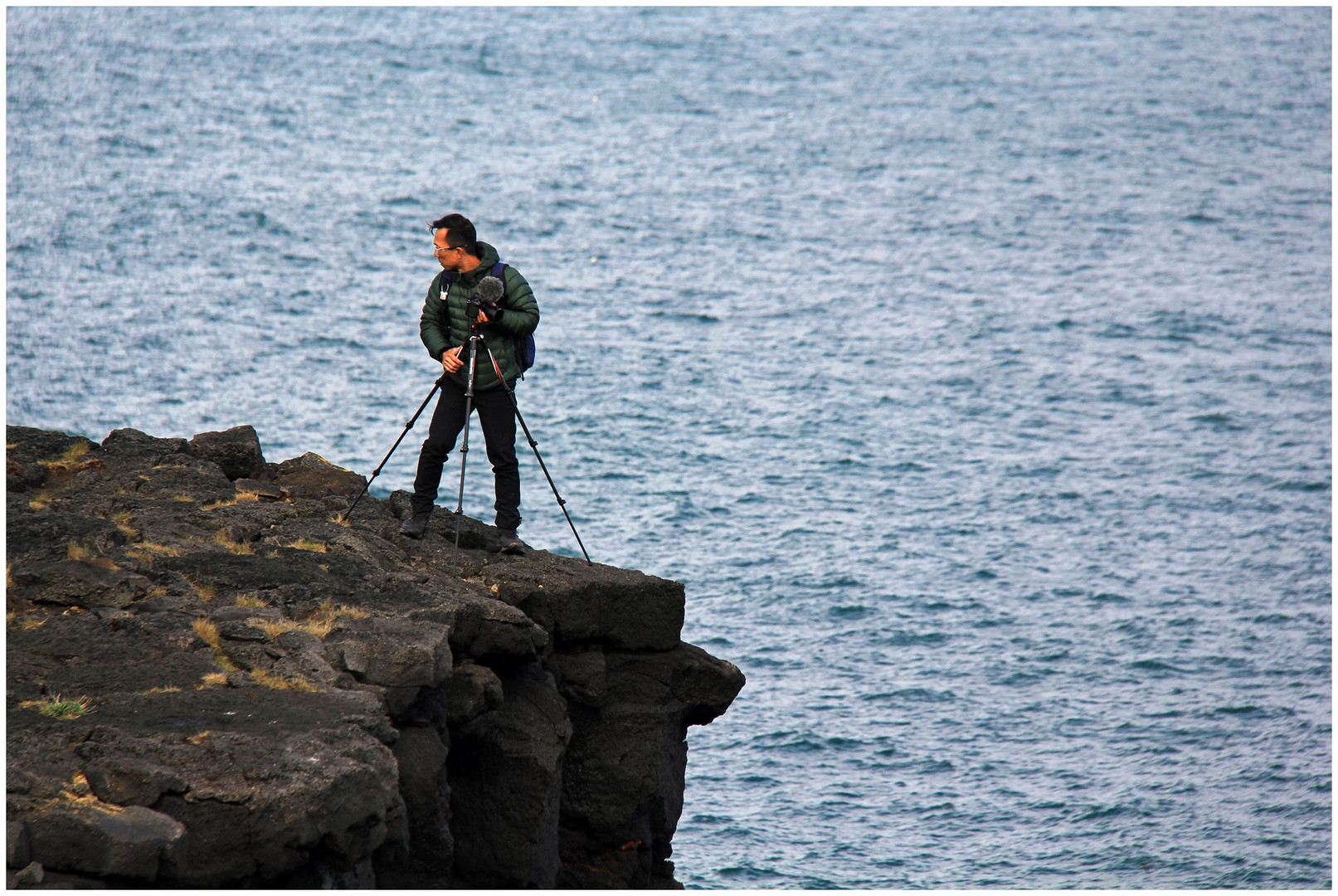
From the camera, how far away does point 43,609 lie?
1177 centimetres

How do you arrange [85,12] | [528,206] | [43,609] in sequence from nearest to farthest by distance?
[43,609] < [528,206] < [85,12]

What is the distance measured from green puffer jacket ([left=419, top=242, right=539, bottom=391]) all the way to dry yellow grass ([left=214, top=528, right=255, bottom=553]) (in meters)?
2.76

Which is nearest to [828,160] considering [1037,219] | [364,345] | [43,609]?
[1037,219]

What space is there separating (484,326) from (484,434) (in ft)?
3.92

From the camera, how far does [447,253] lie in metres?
14.3

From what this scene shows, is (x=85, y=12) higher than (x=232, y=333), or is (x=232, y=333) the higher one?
(x=85, y=12)

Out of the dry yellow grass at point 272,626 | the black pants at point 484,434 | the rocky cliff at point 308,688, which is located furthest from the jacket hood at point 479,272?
the dry yellow grass at point 272,626

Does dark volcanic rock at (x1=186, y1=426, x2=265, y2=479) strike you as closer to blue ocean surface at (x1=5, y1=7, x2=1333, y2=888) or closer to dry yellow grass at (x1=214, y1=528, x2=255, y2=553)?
dry yellow grass at (x1=214, y1=528, x2=255, y2=553)

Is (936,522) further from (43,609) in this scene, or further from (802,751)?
(43,609)

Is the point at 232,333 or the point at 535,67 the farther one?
the point at 535,67

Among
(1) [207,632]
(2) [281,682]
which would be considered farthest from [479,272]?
(2) [281,682]

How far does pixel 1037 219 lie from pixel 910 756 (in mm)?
39057

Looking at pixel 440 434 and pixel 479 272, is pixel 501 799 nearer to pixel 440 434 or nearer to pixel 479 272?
pixel 440 434

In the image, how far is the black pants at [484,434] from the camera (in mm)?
14758
